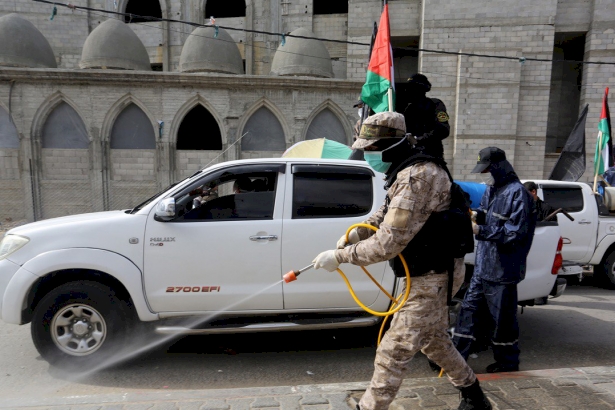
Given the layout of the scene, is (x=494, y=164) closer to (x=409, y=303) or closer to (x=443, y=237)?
(x=443, y=237)

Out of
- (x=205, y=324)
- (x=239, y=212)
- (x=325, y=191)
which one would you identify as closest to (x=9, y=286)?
(x=205, y=324)

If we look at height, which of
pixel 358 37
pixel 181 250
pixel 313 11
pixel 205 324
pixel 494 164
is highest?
pixel 313 11

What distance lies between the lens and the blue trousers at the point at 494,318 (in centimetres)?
348

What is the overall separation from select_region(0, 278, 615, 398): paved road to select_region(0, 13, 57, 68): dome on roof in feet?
43.5

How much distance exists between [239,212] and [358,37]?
15.2 metres

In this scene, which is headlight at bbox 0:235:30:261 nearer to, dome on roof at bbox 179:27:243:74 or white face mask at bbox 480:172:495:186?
white face mask at bbox 480:172:495:186

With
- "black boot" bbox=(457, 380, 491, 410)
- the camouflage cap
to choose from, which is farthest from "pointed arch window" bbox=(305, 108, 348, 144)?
"black boot" bbox=(457, 380, 491, 410)

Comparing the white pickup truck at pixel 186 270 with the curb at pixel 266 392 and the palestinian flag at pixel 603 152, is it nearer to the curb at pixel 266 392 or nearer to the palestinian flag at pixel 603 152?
the curb at pixel 266 392

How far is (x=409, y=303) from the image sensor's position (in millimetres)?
2461

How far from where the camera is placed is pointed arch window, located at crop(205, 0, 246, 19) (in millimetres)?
19875

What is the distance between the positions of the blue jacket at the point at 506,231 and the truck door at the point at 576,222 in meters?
3.97

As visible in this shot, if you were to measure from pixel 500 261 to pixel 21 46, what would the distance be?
1735 cm

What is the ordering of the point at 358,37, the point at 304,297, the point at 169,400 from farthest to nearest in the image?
the point at 358,37 < the point at 304,297 < the point at 169,400

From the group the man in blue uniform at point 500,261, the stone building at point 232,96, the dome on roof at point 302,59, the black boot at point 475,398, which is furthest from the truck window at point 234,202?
the dome on roof at point 302,59
